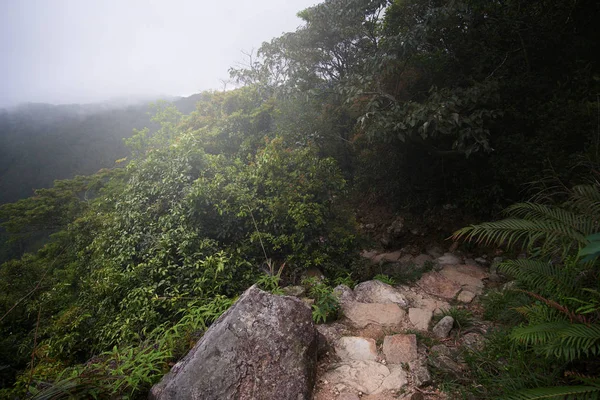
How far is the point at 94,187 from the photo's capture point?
34.2 ft

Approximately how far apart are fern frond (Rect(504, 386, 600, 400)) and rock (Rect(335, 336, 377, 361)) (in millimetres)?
1319

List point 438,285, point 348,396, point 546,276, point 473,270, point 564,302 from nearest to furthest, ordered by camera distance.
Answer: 1. point 564,302
2. point 546,276
3. point 348,396
4. point 438,285
5. point 473,270

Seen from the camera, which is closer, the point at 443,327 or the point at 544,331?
the point at 544,331

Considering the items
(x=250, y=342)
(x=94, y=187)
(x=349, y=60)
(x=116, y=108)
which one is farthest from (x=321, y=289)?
(x=116, y=108)

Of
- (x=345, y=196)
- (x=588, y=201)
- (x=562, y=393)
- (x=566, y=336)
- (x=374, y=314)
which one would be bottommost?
(x=374, y=314)

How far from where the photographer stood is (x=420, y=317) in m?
3.11

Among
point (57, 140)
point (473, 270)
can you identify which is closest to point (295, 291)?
point (473, 270)

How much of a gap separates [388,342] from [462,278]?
8.30 feet

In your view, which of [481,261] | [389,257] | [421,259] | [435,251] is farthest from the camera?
[389,257]

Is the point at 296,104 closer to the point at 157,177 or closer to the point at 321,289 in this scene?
the point at 157,177

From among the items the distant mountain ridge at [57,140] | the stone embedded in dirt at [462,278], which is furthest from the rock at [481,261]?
the distant mountain ridge at [57,140]

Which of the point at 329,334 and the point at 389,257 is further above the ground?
the point at 329,334

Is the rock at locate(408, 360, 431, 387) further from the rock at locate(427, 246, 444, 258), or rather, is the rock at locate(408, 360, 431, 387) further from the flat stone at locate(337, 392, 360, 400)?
the rock at locate(427, 246, 444, 258)

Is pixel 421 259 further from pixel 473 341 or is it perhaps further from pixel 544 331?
pixel 544 331
